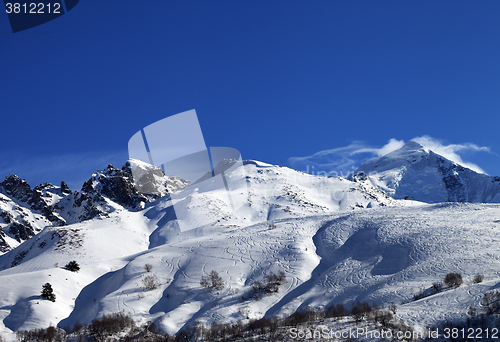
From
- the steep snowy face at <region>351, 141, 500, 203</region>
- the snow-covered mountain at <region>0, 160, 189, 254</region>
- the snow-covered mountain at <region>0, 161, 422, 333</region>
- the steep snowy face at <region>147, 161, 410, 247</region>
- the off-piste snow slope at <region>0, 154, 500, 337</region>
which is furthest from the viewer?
the steep snowy face at <region>351, 141, 500, 203</region>

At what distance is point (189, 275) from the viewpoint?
30922mm

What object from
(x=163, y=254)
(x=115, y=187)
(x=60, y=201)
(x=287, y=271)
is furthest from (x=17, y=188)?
(x=287, y=271)

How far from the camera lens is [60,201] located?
11306cm

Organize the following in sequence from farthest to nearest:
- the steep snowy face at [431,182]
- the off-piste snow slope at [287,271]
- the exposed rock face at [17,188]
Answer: the steep snowy face at [431,182] < the exposed rock face at [17,188] < the off-piste snow slope at [287,271]

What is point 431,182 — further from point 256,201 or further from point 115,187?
point 115,187

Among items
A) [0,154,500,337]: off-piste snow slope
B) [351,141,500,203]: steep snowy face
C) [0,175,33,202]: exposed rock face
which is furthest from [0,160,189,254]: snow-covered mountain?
[351,141,500,203]: steep snowy face

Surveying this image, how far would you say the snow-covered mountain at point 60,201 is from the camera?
100188 mm

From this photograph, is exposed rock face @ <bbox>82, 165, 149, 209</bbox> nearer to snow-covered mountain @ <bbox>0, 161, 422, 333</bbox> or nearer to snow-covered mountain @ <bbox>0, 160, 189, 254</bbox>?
snow-covered mountain @ <bbox>0, 160, 189, 254</bbox>

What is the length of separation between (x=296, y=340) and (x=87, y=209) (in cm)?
9338

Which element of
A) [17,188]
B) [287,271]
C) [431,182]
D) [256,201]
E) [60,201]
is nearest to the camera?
[287,271]

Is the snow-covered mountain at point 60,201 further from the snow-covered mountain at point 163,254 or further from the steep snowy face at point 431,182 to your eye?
the steep snowy face at point 431,182

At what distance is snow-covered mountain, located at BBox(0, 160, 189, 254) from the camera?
100188 millimetres

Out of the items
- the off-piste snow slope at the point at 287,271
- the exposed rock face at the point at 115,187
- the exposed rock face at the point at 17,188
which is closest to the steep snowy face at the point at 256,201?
the off-piste snow slope at the point at 287,271

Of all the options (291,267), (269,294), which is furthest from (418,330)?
(291,267)
